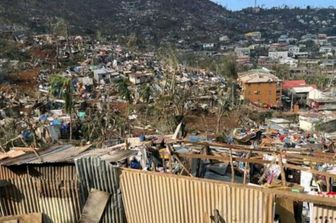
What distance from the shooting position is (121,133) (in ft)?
58.1

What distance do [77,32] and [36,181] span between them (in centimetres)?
5935

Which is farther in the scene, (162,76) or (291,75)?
(291,75)

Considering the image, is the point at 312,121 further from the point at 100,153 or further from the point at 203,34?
the point at 203,34

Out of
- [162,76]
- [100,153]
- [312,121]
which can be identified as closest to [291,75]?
[162,76]

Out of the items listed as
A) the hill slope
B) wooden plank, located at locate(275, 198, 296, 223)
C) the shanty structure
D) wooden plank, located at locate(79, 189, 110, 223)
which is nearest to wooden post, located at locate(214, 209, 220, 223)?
wooden plank, located at locate(275, 198, 296, 223)

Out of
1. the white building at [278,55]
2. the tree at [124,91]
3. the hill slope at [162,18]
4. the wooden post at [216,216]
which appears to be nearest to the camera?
the wooden post at [216,216]

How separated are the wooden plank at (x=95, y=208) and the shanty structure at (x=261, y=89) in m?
34.1

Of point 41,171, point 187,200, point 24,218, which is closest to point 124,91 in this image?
point 41,171

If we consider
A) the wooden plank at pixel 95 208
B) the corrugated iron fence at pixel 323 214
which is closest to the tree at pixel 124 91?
the wooden plank at pixel 95 208

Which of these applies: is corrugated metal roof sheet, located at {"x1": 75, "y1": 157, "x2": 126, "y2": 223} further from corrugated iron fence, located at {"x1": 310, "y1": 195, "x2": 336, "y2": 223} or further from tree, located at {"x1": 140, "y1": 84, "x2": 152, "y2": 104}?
tree, located at {"x1": 140, "y1": 84, "x2": 152, "y2": 104}

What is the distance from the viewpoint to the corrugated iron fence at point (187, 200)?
484 cm

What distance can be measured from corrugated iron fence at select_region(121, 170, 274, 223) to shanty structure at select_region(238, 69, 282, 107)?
3418cm

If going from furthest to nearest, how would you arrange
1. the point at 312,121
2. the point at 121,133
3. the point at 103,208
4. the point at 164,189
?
the point at 312,121 → the point at 121,133 → the point at 103,208 → the point at 164,189

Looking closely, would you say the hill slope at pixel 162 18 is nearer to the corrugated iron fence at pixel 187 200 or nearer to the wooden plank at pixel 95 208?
the wooden plank at pixel 95 208
